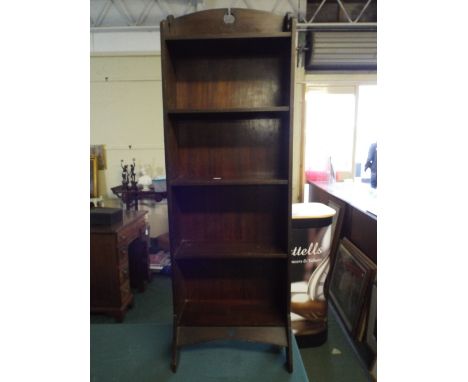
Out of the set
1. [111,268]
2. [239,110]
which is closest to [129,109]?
[111,268]

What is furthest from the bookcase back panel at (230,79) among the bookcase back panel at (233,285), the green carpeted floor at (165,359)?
the green carpeted floor at (165,359)

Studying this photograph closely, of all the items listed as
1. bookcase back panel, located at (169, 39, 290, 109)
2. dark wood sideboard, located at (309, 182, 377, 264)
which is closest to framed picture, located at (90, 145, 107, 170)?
bookcase back panel, located at (169, 39, 290, 109)

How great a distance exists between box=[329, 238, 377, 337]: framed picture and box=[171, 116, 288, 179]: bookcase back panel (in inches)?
48.8

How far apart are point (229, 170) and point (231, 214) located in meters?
0.22

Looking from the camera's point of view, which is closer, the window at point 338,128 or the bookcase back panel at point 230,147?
the bookcase back panel at point 230,147

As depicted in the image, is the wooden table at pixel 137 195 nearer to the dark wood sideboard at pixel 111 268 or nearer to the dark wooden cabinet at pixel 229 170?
the dark wood sideboard at pixel 111 268

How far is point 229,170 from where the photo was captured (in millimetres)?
1470

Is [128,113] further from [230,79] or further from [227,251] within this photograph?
[227,251]

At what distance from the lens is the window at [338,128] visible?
3576 millimetres

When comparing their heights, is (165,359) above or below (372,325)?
above

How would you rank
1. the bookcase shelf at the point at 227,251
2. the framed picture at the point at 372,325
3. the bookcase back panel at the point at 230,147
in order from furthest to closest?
the framed picture at the point at 372,325
the bookcase back panel at the point at 230,147
the bookcase shelf at the point at 227,251

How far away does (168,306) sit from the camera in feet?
8.80

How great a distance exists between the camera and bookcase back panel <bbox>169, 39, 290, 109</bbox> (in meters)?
1.38
